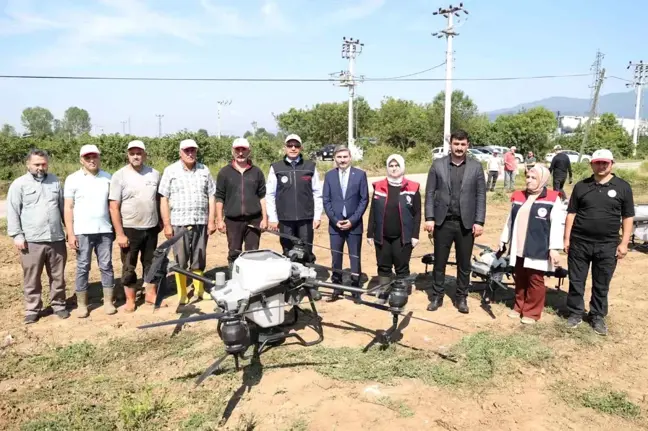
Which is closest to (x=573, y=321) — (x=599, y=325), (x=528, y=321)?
(x=599, y=325)

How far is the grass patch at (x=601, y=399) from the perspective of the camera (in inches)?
131

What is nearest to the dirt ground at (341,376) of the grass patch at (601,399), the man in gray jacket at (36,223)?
the grass patch at (601,399)

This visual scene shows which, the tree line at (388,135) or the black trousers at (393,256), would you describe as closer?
the black trousers at (393,256)

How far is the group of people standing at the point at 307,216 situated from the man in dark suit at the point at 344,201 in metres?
0.01

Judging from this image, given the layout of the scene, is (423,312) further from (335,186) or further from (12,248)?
(12,248)

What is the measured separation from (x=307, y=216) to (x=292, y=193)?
315mm

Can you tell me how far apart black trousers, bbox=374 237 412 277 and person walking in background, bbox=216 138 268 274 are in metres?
1.35

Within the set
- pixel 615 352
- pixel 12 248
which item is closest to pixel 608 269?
pixel 615 352

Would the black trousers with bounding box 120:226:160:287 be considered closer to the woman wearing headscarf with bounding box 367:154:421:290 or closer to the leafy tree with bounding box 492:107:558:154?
the woman wearing headscarf with bounding box 367:154:421:290

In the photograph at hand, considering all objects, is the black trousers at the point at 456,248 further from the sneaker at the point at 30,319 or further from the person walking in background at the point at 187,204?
the sneaker at the point at 30,319

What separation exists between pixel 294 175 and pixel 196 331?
196 cm

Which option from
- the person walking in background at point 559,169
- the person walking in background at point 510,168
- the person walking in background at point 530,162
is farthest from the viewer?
the person walking in background at point 510,168

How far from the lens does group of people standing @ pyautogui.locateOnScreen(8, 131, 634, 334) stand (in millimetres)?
4598

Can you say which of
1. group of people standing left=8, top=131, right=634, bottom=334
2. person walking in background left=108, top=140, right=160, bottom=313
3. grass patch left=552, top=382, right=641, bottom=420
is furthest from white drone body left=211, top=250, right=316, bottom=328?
grass patch left=552, top=382, right=641, bottom=420
